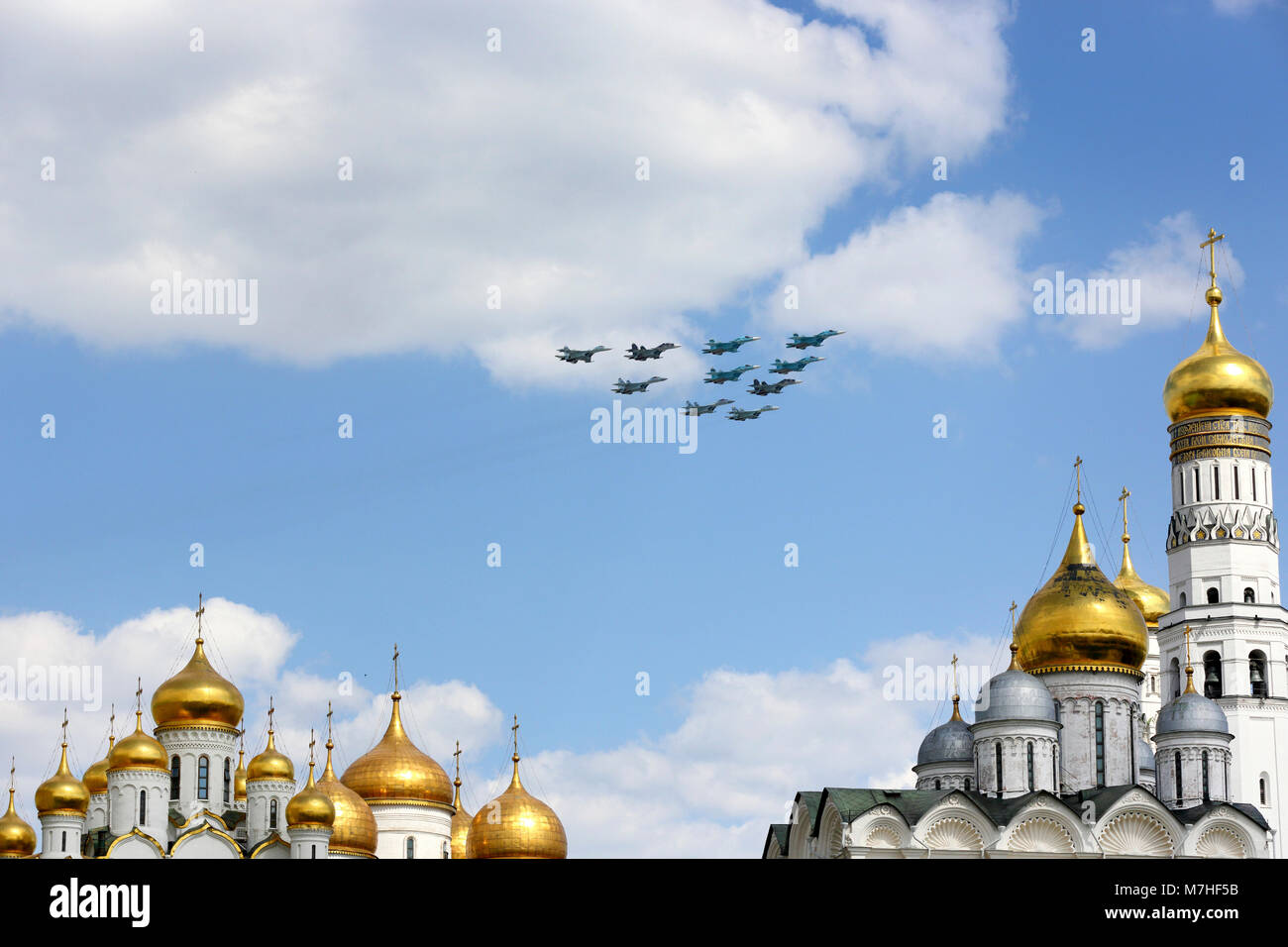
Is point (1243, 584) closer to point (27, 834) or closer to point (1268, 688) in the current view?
point (1268, 688)

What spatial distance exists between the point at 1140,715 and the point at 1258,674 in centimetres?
753

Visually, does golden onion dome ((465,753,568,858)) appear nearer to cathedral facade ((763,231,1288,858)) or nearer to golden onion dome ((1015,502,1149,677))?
cathedral facade ((763,231,1288,858))

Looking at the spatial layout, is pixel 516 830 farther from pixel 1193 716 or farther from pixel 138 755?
pixel 1193 716

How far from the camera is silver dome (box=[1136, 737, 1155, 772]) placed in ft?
179

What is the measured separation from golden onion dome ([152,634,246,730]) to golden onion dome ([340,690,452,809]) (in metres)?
3.90

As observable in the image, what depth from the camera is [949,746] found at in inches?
2126

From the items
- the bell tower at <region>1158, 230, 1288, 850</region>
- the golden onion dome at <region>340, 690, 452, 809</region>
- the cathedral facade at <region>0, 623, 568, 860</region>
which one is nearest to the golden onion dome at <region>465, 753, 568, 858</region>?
the cathedral facade at <region>0, 623, 568, 860</region>

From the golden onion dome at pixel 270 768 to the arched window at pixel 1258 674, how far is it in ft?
92.0

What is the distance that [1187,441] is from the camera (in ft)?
205

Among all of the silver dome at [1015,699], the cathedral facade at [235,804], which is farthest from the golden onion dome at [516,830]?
the silver dome at [1015,699]

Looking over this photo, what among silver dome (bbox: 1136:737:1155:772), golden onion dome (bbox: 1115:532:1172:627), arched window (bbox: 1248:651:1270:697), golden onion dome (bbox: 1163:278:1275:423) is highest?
golden onion dome (bbox: 1163:278:1275:423)
